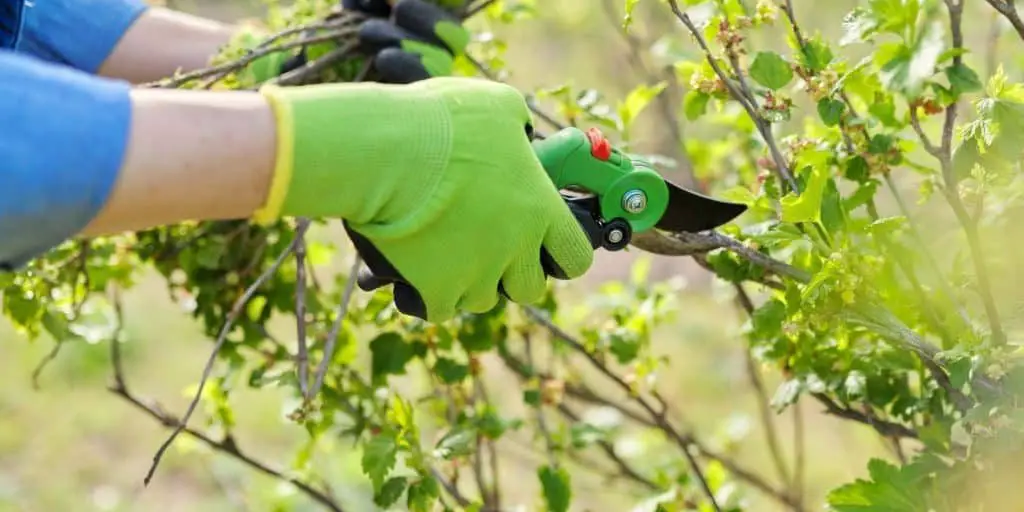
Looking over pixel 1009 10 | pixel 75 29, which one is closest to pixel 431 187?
pixel 1009 10

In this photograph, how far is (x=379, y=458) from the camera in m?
1.44

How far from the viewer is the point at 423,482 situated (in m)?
1.47

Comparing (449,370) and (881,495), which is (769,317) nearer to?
(881,495)

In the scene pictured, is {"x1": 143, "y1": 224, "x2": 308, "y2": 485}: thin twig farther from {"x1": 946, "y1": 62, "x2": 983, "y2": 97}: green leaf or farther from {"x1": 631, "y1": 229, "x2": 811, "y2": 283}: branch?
{"x1": 946, "y1": 62, "x2": 983, "y2": 97}: green leaf

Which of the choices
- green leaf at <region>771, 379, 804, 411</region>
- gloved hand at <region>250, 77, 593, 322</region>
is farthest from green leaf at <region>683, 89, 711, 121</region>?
green leaf at <region>771, 379, 804, 411</region>

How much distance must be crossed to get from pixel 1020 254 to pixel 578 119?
2.67 ft

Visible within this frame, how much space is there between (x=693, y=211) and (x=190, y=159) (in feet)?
1.95

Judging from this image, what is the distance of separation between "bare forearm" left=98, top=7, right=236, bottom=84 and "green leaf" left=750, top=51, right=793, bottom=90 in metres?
0.94

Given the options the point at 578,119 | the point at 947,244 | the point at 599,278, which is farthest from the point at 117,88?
the point at 599,278

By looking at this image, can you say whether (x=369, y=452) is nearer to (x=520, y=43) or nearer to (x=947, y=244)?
(x=947, y=244)

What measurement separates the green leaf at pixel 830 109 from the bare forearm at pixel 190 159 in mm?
620

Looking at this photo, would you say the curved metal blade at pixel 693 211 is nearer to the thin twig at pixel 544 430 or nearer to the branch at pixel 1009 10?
the branch at pixel 1009 10

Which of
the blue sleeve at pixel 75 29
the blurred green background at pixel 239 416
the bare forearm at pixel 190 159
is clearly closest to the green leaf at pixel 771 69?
the bare forearm at pixel 190 159

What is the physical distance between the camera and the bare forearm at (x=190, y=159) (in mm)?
1029
